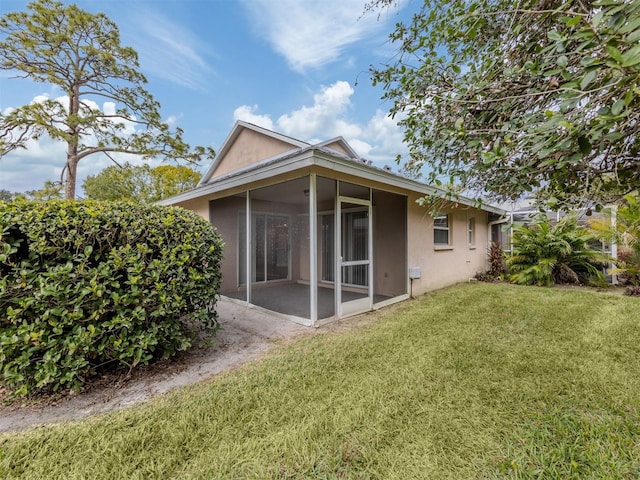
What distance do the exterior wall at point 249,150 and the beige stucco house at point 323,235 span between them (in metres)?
0.13

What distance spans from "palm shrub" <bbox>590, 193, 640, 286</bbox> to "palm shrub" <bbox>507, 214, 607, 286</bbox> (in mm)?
524

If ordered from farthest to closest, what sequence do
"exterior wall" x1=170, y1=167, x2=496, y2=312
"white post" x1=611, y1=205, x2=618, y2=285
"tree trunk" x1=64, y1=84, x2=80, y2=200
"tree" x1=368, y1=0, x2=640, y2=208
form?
1. "tree trunk" x1=64, y1=84, x2=80, y2=200
2. "white post" x1=611, y1=205, x2=618, y2=285
3. "exterior wall" x1=170, y1=167, x2=496, y2=312
4. "tree" x1=368, y1=0, x2=640, y2=208

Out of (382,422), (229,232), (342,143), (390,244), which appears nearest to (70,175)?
(229,232)

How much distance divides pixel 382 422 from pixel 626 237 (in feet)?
33.8

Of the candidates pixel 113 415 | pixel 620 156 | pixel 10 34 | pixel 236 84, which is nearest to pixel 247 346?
pixel 113 415

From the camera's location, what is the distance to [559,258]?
949 centimetres

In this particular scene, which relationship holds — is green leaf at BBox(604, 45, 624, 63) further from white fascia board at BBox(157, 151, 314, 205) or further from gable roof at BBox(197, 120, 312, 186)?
gable roof at BBox(197, 120, 312, 186)

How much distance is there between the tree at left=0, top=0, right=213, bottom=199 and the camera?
11.8 metres

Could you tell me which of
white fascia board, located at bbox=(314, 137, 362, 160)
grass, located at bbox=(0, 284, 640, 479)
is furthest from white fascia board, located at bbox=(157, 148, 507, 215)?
white fascia board, located at bbox=(314, 137, 362, 160)

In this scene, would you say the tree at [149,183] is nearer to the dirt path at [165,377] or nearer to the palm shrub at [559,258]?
the dirt path at [165,377]

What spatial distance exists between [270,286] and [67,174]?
44.6 ft

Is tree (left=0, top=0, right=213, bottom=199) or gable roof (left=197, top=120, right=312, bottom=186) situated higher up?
tree (left=0, top=0, right=213, bottom=199)

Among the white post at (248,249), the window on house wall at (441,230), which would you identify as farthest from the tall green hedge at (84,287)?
the window on house wall at (441,230)

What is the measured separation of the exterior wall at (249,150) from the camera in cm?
1001
